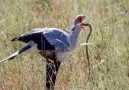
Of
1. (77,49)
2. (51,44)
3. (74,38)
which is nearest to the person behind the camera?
(51,44)

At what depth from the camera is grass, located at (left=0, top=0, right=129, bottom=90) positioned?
4.31 m

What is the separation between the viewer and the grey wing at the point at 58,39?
14.6 feet

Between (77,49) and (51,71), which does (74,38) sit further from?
(77,49)

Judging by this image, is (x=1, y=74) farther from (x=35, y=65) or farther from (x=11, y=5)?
(x=11, y=5)

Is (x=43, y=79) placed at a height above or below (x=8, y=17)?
below

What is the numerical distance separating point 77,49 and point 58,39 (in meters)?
0.81

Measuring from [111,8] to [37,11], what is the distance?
3.18 ft

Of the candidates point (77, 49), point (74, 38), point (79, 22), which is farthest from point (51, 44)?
point (77, 49)

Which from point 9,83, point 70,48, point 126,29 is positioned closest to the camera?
point 9,83

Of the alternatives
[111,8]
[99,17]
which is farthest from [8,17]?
[111,8]

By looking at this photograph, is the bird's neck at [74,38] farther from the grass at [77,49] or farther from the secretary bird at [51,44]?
the grass at [77,49]

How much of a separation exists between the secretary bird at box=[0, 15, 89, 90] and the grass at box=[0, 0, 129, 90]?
0.09 metres

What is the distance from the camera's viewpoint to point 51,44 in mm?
4453

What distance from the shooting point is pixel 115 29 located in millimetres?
6016
